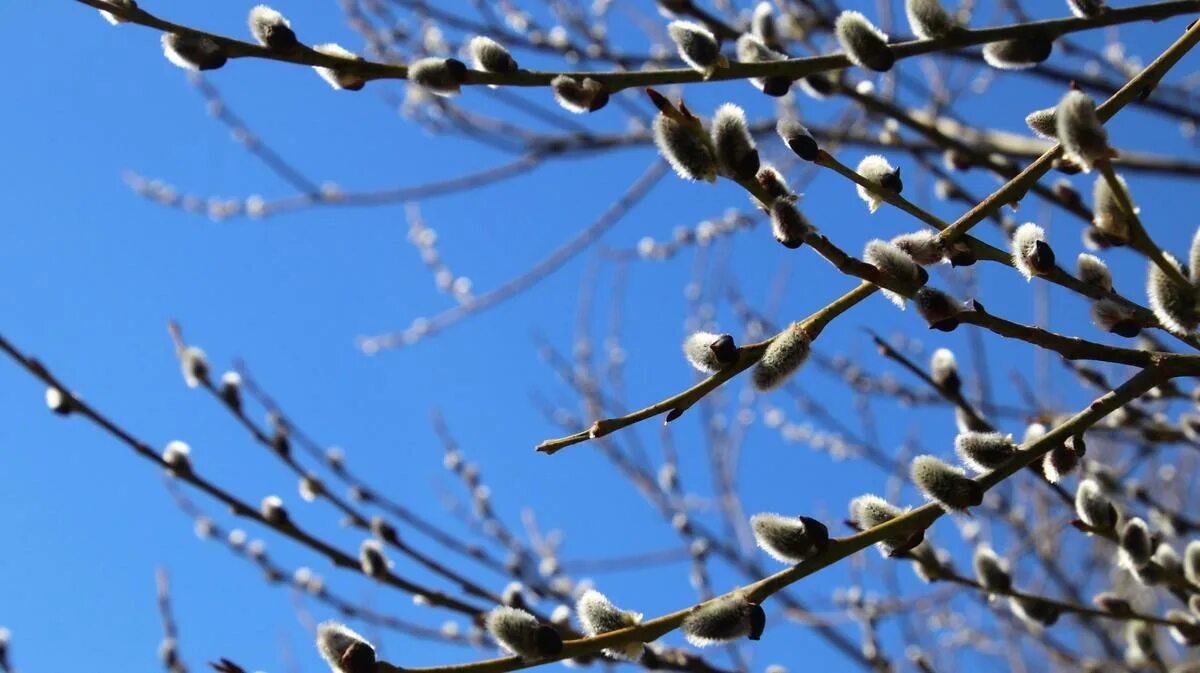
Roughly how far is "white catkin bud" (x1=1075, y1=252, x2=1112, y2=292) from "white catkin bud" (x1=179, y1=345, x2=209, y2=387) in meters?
1.75

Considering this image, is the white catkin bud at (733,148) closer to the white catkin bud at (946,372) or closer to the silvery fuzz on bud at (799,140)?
the silvery fuzz on bud at (799,140)

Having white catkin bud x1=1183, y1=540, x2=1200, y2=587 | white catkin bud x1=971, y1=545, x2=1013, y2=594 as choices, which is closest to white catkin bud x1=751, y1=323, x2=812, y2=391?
white catkin bud x1=971, y1=545, x2=1013, y2=594

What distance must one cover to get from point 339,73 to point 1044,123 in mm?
Answer: 896

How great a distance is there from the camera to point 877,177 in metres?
1.30

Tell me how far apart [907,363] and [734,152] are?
75 centimetres

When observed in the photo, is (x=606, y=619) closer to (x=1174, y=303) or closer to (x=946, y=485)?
(x=946, y=485)

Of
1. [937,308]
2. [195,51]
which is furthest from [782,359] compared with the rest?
[195,51]

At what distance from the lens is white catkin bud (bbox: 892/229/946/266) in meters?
1.24

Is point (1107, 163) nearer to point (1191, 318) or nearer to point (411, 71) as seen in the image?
point (1191, 318)

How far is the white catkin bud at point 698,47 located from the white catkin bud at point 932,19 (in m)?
0.25

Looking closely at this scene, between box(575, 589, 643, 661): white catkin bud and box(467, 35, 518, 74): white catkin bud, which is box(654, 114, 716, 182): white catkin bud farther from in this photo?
box(575, 589, 643, 661): white catkin bud

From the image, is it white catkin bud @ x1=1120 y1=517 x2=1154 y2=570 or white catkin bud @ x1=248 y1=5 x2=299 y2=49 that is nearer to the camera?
white catkin bud @ x1=248 y1=5 x2=299 y2=49

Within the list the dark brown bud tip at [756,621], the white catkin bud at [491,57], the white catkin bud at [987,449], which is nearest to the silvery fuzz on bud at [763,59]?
the white catkin bud at [491,57]

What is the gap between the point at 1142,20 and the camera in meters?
1.37
